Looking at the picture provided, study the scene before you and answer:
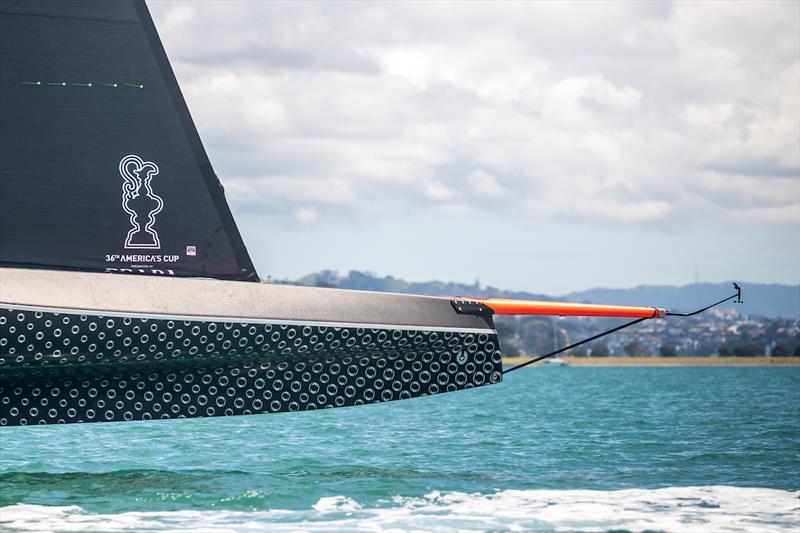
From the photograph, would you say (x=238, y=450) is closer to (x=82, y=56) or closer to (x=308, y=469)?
(x=308, y=469)

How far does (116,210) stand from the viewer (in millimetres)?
12508

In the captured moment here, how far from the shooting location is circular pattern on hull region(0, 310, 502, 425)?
1198cm

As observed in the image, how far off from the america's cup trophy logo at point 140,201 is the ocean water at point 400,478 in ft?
8.61

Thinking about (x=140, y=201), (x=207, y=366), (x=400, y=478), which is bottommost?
(x=400, y=478)

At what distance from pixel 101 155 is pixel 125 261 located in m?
1.16

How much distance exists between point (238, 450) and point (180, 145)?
20.0 ft

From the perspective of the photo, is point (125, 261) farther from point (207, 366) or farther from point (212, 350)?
point (207, 366)

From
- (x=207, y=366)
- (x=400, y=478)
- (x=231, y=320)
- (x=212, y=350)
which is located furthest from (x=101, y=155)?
(x=400, y=478)

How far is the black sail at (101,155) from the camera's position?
12.3 m

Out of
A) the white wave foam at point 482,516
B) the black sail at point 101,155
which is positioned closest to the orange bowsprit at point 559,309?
the white wave foam at point 482,516

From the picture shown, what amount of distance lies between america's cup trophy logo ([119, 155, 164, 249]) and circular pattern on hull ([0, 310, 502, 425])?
0.97 m

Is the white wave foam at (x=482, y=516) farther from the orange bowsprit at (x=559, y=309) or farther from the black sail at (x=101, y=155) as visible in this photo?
the black sail at (x=101, y=155)

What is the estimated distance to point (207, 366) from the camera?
1272cm

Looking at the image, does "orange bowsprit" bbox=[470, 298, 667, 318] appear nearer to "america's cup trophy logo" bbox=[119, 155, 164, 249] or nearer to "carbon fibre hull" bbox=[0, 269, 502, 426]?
"carbon fibre hull" bbox=[0, 269, 502, 426]
